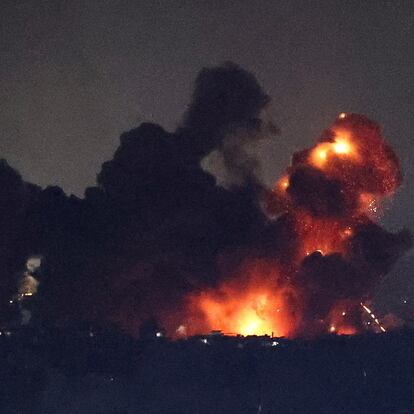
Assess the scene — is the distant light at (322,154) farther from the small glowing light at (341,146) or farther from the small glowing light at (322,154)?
the small glowing light at (341,146)

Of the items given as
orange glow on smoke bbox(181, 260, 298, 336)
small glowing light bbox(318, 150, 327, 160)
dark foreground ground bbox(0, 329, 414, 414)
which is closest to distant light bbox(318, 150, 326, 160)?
small glowing light bbox(318, 150, 327, 160)

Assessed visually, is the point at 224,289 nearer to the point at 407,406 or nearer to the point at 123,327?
the point at 123,327

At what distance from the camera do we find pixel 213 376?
56219 millimetres

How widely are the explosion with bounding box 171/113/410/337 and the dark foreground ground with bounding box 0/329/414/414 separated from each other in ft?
13.1

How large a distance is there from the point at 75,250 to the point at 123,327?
6.75m

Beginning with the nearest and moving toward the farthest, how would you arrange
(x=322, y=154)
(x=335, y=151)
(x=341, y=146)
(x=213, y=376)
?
(x=213, y=376)
(x=341, y=146)
(x=335, y=151)
(x=322, y=154)

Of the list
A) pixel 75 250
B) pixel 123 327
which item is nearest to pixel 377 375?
pixel 123 327

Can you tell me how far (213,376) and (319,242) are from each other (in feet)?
44.1

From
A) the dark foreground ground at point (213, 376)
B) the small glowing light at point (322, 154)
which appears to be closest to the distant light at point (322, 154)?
the small glowing light at point (322, 154)

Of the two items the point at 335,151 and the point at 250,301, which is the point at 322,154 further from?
the point at 250,301

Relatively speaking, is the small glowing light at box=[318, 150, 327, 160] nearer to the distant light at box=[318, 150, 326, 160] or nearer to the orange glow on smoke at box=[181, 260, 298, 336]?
the distant light at box=[318, 150, 326, 160]

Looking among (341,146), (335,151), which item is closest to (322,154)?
(335,151)

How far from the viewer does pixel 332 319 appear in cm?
6147

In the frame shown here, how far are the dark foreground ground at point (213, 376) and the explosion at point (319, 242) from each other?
3.98 m
